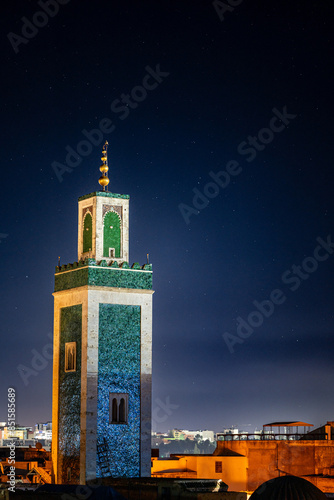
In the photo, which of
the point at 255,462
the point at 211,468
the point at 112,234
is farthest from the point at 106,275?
the point at 255,462

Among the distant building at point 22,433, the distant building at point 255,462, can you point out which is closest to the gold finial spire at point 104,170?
the distant building at point 255,462

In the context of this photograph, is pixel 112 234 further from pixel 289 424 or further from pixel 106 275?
pixel 289 424

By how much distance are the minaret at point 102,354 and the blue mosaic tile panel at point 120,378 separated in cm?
3

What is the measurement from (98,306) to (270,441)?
44.0 feet

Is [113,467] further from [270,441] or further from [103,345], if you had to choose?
[270,441]

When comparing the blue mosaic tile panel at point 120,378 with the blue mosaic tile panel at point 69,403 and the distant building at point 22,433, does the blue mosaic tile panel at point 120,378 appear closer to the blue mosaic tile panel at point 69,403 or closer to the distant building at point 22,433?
the blue mosaic tile panel at point 69,403

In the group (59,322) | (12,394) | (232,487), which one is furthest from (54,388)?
(232,487)

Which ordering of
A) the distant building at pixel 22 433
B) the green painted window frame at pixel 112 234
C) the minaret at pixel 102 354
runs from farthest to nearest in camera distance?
1. the distant building at pixel 22 433
2. the green painted window frame at pixel 112 234
3. the minaret at pixel 102 354

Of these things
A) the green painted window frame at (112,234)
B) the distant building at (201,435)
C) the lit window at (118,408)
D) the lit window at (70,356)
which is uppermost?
the green painted window frame at (112,234)

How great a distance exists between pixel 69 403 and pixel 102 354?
202 centimetres

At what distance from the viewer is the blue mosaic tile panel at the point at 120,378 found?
29594 mm

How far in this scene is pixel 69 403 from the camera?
30.4 meters

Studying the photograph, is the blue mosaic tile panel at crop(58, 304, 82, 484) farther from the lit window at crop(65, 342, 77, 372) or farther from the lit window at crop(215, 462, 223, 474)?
the lit window at crop(215, 462, 223, 474)

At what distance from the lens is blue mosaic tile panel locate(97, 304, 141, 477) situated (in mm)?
29594
